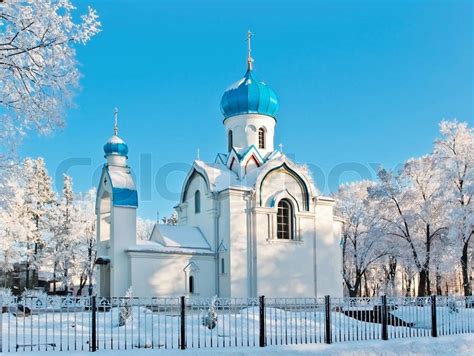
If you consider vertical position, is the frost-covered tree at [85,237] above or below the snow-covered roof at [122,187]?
below

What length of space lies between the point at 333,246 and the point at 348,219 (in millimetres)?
8497

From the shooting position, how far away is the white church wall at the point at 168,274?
20719 millimetres

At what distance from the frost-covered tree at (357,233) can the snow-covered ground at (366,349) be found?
17.0m

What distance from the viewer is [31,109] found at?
8867 mm

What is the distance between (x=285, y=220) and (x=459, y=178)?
26.2 ft

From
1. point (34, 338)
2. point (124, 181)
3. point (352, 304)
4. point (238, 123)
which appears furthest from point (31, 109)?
point (238, 123)

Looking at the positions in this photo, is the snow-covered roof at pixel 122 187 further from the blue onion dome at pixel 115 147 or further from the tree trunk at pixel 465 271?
the tree trunk at pixel 465 271

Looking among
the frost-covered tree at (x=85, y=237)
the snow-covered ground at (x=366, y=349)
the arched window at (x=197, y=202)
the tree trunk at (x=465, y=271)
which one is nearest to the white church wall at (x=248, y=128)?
the arched window at (x=197, y=202)

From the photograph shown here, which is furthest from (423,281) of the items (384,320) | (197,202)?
(384,320)

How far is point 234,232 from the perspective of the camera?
72.8 ft

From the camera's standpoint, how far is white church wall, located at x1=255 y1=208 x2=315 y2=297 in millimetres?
22469

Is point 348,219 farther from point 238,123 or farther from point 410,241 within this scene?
point 238,123

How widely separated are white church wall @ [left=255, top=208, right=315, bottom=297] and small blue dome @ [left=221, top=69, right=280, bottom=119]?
520cm

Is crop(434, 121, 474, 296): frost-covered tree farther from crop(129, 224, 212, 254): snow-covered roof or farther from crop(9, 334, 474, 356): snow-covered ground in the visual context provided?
crop(9, 334, 474, 356): snow-covered ground
